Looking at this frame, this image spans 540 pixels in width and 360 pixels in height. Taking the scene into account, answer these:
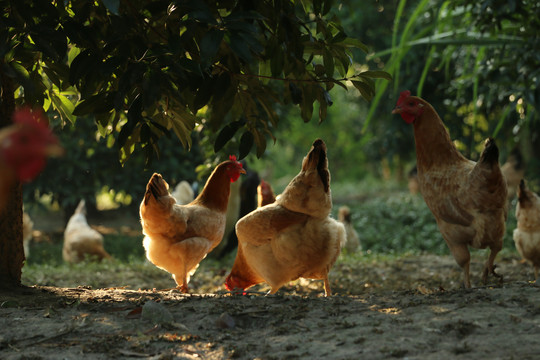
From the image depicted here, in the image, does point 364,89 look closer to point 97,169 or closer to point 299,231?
point 299,231

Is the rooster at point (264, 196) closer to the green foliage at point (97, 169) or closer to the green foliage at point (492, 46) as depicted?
the green foliage at point (492, 46)

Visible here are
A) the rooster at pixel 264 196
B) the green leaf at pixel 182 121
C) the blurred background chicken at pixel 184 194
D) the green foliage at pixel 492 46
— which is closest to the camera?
the green leaf at pixel 182 121

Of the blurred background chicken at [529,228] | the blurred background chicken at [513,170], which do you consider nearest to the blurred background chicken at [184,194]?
the blurred background chicken at [529,228]

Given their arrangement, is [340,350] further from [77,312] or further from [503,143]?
[503,143]

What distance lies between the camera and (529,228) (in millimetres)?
5840

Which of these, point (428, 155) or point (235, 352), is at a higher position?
point (428, 155)

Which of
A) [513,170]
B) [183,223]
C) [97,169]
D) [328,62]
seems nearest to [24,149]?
[328,62]

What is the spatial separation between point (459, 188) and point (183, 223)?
233cm

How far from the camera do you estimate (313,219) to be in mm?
4441

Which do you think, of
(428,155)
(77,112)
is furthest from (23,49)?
(428,155)

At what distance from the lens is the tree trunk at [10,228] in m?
3.99

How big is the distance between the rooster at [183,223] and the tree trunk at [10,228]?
1.08 meters

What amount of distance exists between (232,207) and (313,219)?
13.9 feet

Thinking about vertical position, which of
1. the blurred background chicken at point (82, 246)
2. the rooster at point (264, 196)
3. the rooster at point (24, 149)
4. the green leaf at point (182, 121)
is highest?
the green leaf at point (182, 121)
